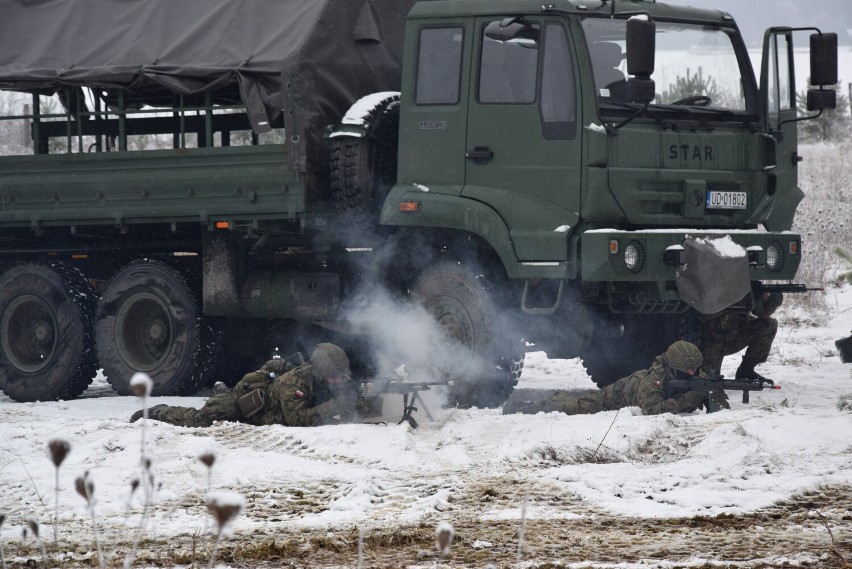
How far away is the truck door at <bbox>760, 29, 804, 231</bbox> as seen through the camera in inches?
397

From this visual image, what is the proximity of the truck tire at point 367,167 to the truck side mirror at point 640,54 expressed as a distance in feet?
7.63

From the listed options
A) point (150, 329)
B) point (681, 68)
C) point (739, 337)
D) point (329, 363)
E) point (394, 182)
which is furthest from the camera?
point (150, 329)

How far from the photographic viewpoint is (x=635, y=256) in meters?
9.25

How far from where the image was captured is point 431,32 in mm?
10039

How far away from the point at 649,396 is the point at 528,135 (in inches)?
81.8

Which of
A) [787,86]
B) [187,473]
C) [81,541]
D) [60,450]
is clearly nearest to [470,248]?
[787,86]

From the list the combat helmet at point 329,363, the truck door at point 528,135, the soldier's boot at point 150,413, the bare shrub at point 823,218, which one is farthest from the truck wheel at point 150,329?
the bare shrub at point 823,218

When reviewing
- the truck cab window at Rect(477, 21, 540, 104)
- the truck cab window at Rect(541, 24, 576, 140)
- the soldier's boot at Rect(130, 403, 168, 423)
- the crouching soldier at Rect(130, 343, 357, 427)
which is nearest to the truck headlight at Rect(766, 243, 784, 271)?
the truck cab window at Rect(541, 24, 576, 140)

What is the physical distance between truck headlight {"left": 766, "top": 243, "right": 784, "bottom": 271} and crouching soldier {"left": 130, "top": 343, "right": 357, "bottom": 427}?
318cm

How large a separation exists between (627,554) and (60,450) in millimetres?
2825

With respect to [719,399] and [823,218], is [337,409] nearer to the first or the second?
[719,399]

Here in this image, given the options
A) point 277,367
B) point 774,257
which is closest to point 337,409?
point 277,367

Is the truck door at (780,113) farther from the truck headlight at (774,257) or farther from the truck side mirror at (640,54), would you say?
the truck side mirror at (640,54)

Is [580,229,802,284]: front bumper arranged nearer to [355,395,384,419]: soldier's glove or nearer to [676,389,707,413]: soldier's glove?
[676,389,707,413]: soldier's glove
